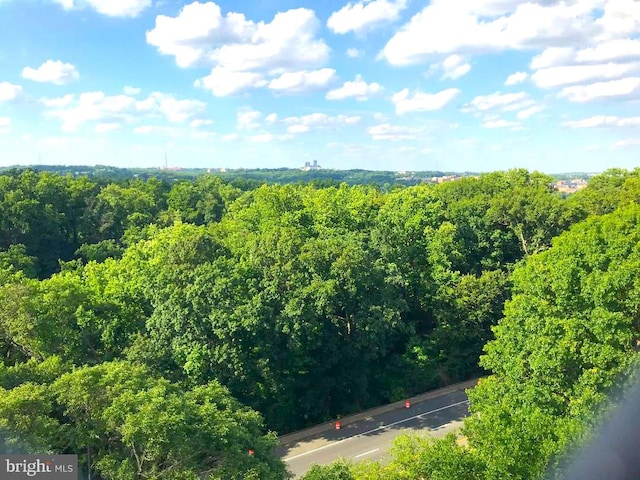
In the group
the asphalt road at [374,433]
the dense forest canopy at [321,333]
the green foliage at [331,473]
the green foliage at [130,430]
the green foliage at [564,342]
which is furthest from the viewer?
the asphalt road at [374,433]

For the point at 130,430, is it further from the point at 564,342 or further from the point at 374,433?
the point at 374,433

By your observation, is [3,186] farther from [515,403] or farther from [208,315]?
[515,403]

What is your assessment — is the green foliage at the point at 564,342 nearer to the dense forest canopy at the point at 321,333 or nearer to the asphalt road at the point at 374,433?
the dense forest canopy at the point at 321,333

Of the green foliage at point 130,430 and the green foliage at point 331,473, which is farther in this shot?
the green foliage at point 130,430

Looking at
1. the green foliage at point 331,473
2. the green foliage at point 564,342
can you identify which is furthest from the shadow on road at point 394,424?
the green foliage at point 331,473

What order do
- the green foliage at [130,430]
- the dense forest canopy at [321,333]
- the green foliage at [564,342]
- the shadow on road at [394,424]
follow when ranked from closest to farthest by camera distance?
the green foliage at [130,430] < the dense forest canopy at [321,333] < the green foliage at [564,342] < the shadow on road at [394,424]

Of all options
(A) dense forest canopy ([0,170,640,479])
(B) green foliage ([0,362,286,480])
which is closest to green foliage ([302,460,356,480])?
(A) dense forest canopy ([0,170,640,479])

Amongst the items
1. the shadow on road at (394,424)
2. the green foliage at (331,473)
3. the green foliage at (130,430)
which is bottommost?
the shadow on road at (394,424)

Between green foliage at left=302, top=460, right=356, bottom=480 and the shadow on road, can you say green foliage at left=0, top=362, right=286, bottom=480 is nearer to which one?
green foliage at left=302, top=460, right=356, bottom=480
